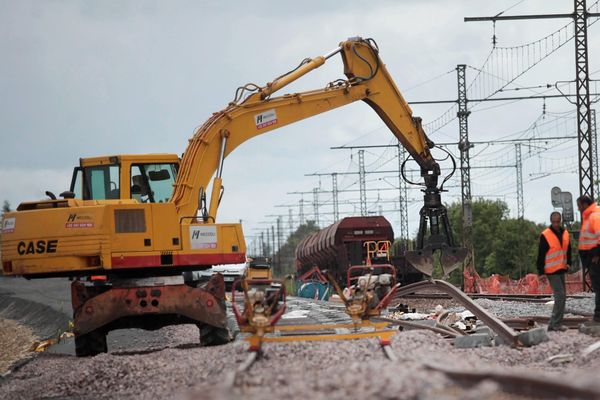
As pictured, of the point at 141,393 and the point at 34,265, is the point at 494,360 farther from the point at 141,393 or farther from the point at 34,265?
the point at 34,265

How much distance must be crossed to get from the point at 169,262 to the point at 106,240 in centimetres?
107

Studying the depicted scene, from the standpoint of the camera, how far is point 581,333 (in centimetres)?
1338

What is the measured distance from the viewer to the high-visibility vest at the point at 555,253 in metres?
14.4

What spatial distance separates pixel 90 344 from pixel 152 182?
298 centimetres

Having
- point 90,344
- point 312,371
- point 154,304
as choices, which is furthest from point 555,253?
point 90,344

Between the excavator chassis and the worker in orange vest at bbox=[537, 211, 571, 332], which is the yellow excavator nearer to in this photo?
the excavator chassis

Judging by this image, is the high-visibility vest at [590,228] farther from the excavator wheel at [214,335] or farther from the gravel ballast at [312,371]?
the excavator wheel at [214,335]

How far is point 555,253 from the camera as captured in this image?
1446cm

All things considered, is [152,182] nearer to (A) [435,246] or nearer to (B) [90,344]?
(B) [90,344]

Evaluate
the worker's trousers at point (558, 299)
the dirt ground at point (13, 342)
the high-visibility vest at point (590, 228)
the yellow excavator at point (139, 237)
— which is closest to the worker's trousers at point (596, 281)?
the high-visibility vest at point (590, 228)

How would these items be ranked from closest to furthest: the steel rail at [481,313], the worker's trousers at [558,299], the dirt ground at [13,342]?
1. the steel rail at [481,313]
2. the worker's trousers at [558,299]
3. the dirt ground at [13,342]

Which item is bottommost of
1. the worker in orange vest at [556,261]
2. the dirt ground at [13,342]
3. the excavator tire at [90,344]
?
the dirt ground at [13,342]

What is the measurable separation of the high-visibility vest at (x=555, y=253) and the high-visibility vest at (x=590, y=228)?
269mm

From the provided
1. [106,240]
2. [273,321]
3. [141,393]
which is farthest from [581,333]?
[106,240]
